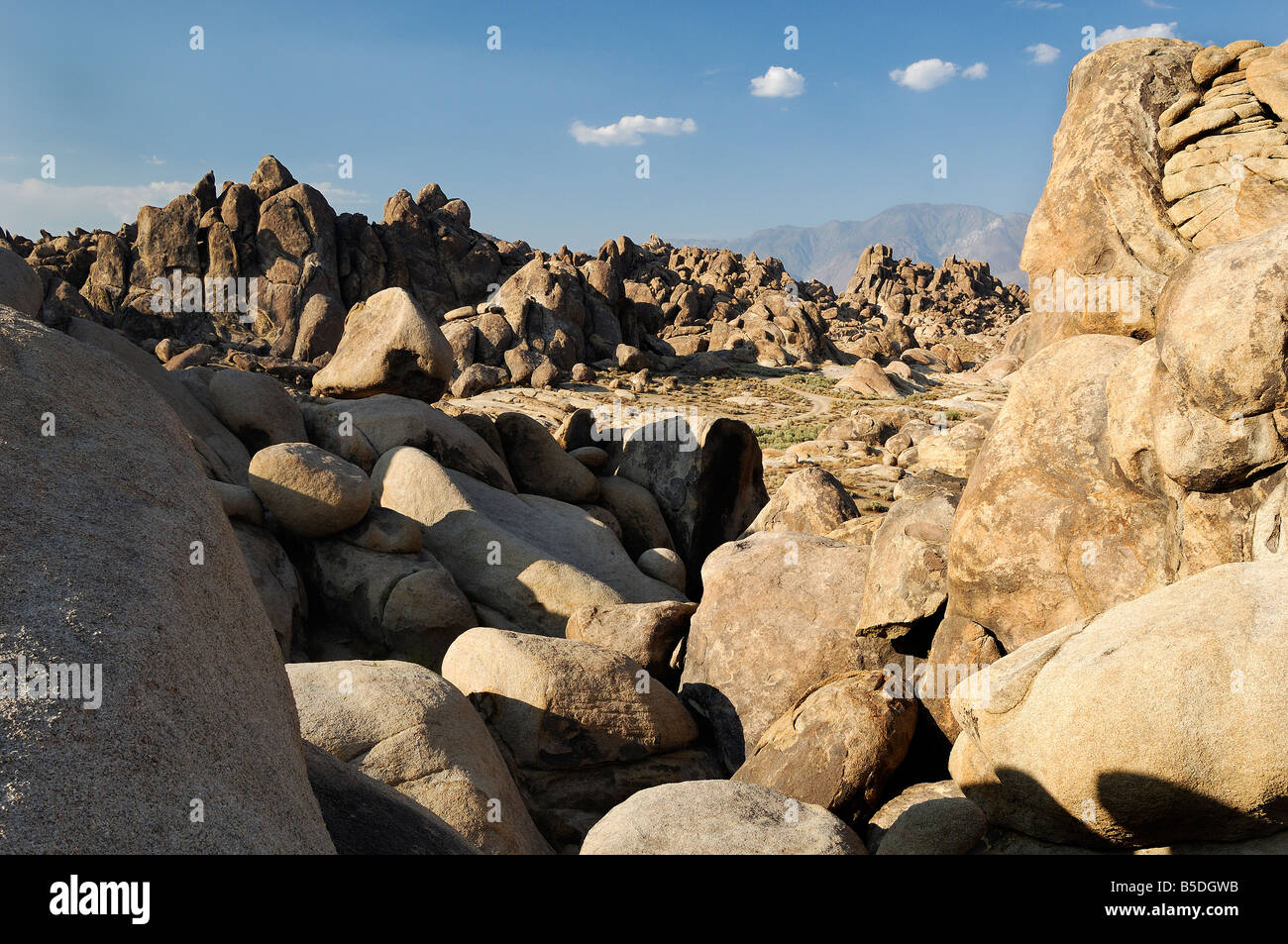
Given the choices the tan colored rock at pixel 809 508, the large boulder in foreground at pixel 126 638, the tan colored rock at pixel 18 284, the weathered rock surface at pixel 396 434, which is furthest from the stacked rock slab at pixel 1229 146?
the tan colored rock at pixel 18 284

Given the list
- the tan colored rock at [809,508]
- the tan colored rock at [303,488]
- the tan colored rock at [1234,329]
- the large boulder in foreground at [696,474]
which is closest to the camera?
the tan colored rock at [1234,329]

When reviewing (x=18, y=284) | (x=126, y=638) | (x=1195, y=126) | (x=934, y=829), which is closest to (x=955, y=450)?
(x=1195, y=126)

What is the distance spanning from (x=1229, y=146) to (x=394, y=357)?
12.4m

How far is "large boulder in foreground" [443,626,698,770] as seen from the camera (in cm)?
837

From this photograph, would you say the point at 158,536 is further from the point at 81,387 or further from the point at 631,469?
the point at 631,469

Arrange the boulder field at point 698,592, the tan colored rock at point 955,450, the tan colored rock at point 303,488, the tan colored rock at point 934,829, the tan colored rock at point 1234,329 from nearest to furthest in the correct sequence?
1. the boulder field at point 698,592
2. the tan colored rock at point 1234,329
3. the tan colored rock at point 934,829
4. the tan colored rock at point 303,488
5. the tan colored rock at point 955,450

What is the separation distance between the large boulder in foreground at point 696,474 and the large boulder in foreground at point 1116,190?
7649 millimetres

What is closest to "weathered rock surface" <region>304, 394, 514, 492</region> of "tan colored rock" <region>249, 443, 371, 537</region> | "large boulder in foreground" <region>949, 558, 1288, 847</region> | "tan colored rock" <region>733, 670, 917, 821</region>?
"tan colored rock" <region>249, 443, 371, 537</region>

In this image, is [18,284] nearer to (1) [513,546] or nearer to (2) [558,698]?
(1) [513,546]

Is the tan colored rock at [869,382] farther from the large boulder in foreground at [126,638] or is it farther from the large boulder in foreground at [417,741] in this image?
the large boulder in foreground at [126,638]

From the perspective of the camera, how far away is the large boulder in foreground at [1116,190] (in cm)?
805

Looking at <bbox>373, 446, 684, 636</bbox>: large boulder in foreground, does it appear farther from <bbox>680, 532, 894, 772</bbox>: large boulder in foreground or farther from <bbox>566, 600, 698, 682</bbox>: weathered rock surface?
<bbox>680, 532, 894, 772</bbox>: large boulder in foreground
